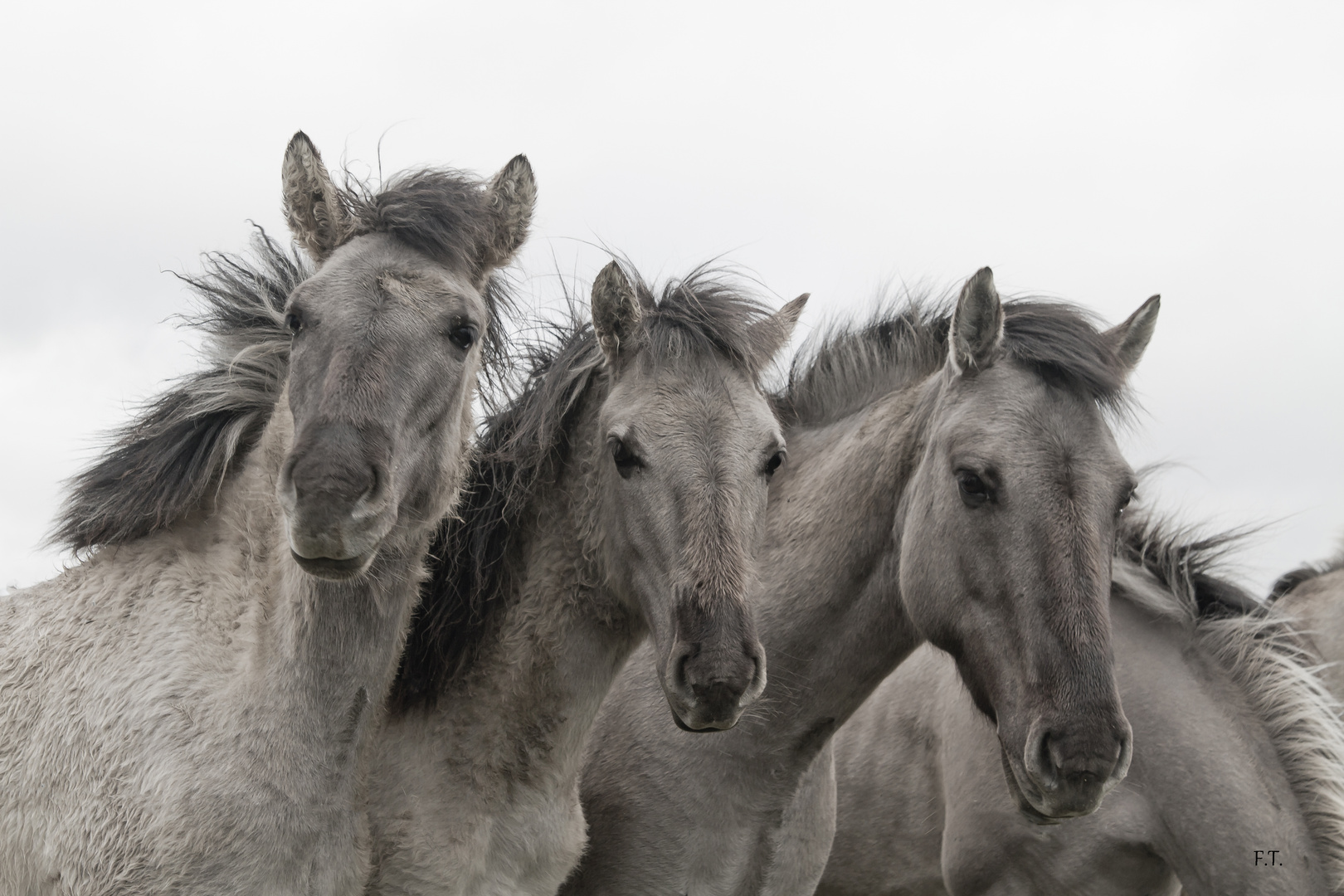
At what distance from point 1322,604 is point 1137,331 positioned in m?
4.23

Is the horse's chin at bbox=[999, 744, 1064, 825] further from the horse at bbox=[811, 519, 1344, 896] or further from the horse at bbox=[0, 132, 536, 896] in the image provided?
the horse at bbox=[0, 132, 536, 896]

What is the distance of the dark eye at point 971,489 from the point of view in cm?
443

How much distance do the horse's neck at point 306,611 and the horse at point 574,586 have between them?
46cm

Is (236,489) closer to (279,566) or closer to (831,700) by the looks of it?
(279,566)

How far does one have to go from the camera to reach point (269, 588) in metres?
4.06

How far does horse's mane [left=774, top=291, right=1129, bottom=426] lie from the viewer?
468 centimetres

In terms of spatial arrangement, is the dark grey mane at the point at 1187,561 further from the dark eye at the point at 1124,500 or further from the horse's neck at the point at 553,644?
the horse's neck at the point at 553,644

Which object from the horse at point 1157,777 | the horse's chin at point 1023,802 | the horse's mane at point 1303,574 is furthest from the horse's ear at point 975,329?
the horse's mane at point 1303,574

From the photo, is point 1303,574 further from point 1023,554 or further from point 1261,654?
point 1023,554

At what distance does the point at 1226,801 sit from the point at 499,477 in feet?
12.7

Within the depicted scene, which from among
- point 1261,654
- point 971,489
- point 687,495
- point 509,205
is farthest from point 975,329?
point 1261,654

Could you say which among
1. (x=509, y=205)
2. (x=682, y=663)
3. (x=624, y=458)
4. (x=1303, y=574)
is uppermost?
(x=509, y=205)

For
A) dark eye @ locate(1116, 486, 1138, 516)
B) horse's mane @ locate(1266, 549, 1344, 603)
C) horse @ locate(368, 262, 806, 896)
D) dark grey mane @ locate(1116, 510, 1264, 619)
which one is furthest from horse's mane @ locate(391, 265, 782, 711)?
horse's mane @ locate(1266, 549, 1344, 603)

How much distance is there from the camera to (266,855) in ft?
11.6
